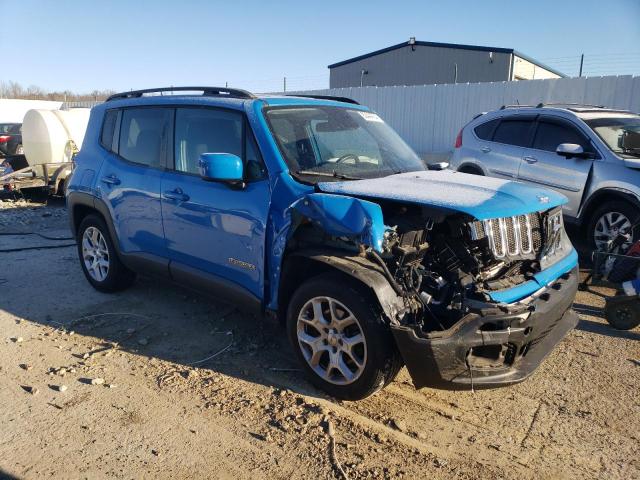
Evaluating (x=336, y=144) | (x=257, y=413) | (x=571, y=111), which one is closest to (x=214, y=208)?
(x=336, y=144)

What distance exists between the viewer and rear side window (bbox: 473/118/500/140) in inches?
318

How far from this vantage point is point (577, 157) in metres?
6.72

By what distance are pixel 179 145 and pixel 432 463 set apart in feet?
10.4

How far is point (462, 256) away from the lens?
3352mm

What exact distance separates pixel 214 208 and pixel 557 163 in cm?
509

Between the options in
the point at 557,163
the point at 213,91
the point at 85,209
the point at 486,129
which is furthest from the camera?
the point at 486,129

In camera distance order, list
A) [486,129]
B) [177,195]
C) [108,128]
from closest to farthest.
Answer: [177,195] < [108,128] < [486,129]

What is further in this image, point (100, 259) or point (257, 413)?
point (100, 259)

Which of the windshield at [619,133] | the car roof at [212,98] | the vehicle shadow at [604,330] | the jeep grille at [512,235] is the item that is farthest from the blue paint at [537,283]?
the windshield at [619,133]

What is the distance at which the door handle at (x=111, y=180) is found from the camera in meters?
4.93

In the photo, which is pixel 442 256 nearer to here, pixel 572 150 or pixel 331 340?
pixel 331 340

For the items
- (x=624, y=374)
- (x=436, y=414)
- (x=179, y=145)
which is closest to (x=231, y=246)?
(x=179, y=145)

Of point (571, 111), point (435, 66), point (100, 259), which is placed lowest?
point (100, 259)

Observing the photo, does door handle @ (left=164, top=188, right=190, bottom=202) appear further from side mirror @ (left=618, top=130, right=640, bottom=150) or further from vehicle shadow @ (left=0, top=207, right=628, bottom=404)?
side mirror @ (left=618, top=130, right=640, bottom=150)
